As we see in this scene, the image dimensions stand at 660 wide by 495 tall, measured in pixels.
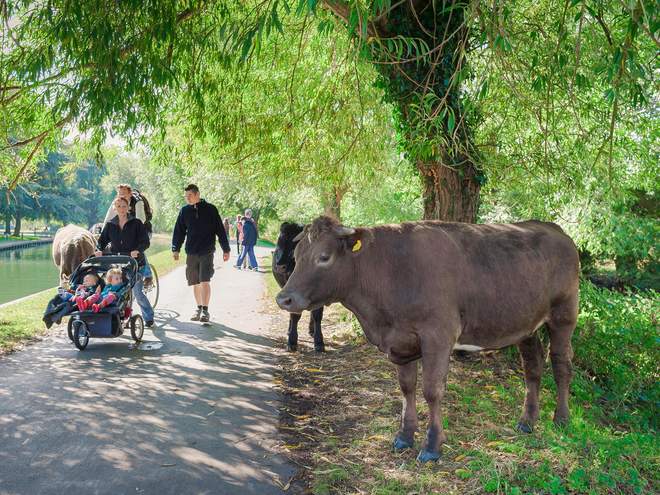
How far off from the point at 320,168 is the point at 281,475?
778cm

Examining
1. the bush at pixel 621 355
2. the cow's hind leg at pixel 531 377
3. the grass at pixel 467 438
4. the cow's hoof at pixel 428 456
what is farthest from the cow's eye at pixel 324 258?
the bush at pixel 621 355

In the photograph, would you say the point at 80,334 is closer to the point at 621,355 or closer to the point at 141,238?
the point at 141,238

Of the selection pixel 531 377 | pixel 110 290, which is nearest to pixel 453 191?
pixel 531 377

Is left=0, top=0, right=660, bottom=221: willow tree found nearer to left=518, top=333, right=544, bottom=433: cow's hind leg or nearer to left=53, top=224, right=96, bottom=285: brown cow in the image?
left=518, top=333, right=544, bottom=433: cow's hind leg

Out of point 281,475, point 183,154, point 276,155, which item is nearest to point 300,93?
point 276,155

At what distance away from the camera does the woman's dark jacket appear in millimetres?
9680

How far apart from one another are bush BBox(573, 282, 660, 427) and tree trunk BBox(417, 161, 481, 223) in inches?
79.7

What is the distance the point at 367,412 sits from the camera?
5.86 metres

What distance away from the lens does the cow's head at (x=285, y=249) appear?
8836 mm

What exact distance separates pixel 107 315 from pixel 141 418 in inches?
110

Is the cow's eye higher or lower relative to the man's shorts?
higher

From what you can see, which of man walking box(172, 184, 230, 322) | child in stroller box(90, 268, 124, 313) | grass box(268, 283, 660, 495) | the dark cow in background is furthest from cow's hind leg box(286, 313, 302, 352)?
child in stroller box(90, 268, 124, 313)

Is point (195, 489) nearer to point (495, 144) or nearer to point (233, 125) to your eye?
point (495, 144)

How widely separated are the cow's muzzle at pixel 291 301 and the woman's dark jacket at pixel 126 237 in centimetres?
556
